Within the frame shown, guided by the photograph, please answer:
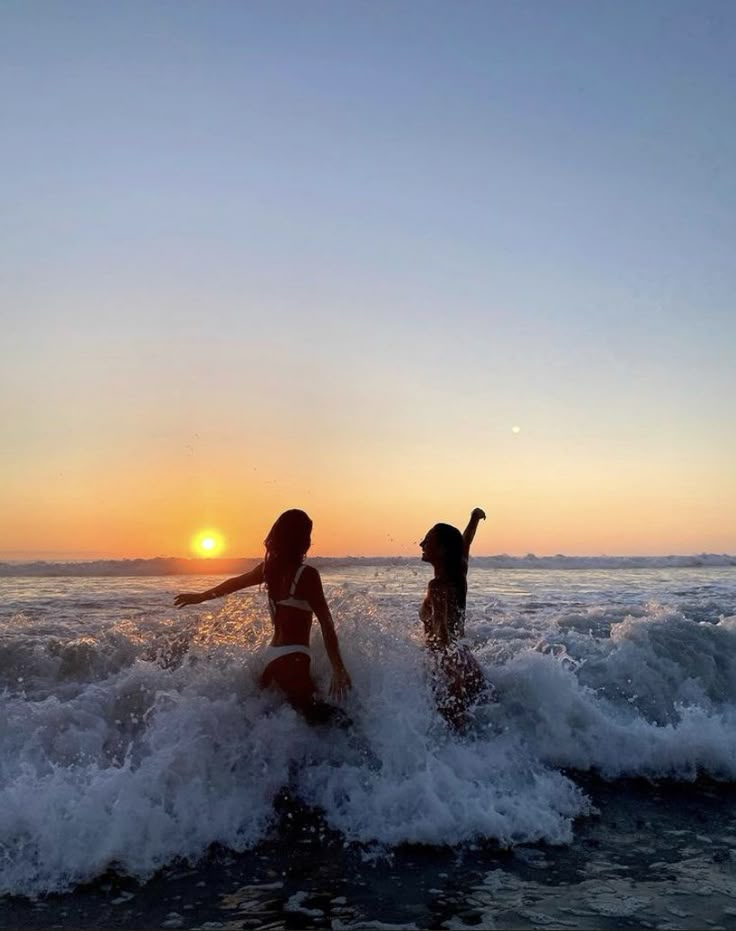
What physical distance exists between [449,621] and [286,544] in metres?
2.14

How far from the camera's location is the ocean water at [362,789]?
15.3 ft

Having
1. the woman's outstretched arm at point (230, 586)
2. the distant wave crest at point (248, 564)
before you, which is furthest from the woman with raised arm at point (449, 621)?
the distant wave crest at point (248, 564)

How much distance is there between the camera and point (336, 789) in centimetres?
615

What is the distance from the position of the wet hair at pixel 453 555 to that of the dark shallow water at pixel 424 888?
7.96 ft

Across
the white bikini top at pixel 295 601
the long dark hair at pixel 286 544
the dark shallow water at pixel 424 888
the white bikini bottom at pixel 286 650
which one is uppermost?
the long dark hair at pixel 286 544

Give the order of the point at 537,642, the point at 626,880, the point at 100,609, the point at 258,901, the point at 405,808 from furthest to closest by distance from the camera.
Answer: the point at 100,609, the point at 537,642, the point at 405,808, the point at 626,880, the point at 258,901

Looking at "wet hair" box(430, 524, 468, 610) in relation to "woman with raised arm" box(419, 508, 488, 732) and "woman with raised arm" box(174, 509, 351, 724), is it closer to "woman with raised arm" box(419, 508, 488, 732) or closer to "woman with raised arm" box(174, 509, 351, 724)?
"woman with raised arm" box(419, 508, 488, 732)

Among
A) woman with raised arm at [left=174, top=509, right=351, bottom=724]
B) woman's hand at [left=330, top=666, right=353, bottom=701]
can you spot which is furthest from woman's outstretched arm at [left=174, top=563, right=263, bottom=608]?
woman's hand at [left=330, top=666, right=353, bottom=701]

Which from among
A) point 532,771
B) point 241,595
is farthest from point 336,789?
point 241,595

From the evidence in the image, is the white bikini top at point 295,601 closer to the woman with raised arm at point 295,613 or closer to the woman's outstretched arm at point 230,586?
the woman with raised arm at point 295,613

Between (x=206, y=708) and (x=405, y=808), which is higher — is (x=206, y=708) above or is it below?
above

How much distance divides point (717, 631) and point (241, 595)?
8.33 meters

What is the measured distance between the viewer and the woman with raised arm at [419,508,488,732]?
7.30 metres

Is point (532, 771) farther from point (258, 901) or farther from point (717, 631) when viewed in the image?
point (717, 631)
